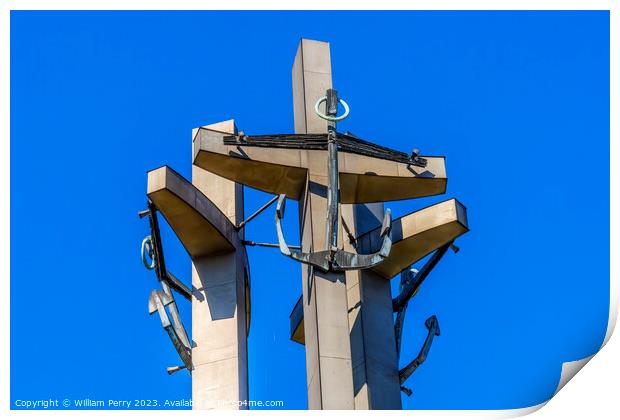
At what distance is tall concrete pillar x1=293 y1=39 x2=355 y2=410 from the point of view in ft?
69.5

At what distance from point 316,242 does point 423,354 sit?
17.9 feet

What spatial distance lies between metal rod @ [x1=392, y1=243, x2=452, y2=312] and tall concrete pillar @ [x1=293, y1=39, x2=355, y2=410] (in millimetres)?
3586

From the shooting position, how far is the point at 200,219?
24.6 metres

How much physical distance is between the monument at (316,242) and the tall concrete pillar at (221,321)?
0.08ft

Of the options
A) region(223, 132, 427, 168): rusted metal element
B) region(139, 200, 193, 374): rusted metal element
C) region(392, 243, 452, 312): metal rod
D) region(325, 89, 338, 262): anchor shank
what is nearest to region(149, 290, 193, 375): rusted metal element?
region(139, 200, 193, 374): rusted metal element

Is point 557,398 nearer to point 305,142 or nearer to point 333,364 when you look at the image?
point 333,364

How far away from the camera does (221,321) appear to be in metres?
25.1

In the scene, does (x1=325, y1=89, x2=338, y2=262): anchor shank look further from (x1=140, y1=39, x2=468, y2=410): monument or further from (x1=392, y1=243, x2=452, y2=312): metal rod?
(x1=392, y1=243, x2=452, y2=312): metal rod

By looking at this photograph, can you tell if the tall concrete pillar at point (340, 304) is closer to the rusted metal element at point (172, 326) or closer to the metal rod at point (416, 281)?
the metal rod at point (416, 281)

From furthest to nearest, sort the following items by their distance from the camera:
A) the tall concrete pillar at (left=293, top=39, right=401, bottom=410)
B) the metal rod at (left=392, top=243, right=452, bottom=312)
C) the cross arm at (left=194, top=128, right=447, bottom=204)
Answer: the metal rod at (left=392, top=243, right=452, bottom=312), the cross arm at (left=194, top=128, right=447, bottom=204), the tall concrete pillar at (left=293, top=39, right=401, bottom=410)

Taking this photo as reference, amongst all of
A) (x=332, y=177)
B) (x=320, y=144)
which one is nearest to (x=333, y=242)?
(x=332, y=177)

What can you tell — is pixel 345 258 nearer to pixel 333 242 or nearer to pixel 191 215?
pixel 333 242
